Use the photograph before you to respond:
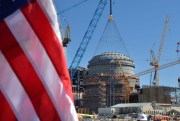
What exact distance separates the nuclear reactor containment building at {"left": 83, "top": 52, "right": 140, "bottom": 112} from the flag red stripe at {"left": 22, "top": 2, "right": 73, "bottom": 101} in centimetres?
16274

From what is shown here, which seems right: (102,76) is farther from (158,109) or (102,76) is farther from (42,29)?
(42,29)

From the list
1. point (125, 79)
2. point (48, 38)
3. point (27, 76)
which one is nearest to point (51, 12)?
point (48, 38)

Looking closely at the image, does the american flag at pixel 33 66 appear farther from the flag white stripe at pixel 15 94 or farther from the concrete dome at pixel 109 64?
the concrete dome at pixel 109 64

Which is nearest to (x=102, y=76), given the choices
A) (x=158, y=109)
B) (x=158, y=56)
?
(x=158, y=56)

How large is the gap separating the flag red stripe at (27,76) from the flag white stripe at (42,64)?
0.04 metres

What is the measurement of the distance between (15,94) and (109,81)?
174251mm

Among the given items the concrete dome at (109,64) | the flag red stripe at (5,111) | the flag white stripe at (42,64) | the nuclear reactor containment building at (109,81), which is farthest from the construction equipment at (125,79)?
the flag red stripe at (5,111)

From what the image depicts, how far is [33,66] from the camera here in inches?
162

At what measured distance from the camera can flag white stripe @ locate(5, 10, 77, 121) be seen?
4.09m

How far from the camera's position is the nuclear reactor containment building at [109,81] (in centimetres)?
17112

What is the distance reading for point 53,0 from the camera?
420cm

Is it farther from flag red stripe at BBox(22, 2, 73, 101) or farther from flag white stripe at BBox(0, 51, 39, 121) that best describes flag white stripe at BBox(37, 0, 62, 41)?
flag white stripe at BBox(0, 51, 39, 121)

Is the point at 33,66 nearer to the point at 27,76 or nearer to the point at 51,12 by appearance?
the point at 27,76

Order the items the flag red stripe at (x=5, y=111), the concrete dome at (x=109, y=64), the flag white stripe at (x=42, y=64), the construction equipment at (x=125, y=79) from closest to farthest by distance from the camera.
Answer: the flag red stripe at (x=5, y=111), the flag white stripe at (x=42, y=64), the construction equipment at (x=125, y=79), the concrete dome at (x=109, y=64)
